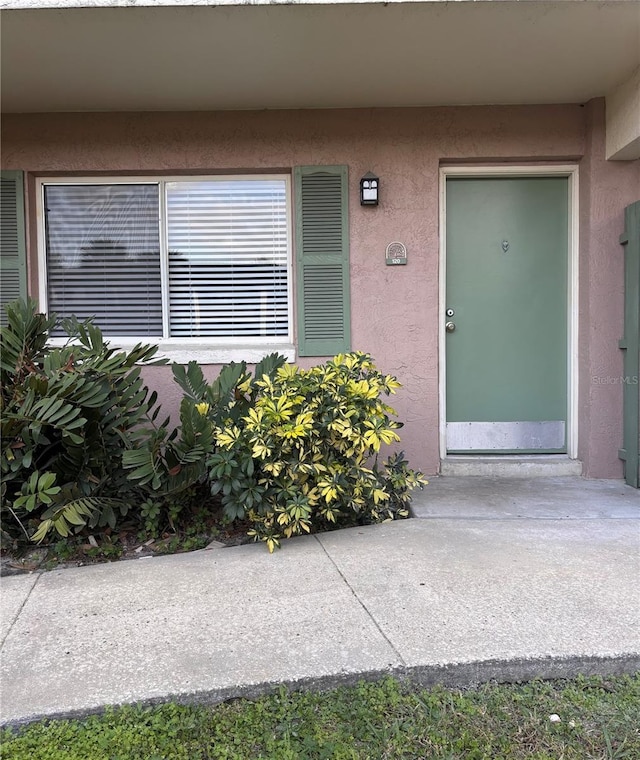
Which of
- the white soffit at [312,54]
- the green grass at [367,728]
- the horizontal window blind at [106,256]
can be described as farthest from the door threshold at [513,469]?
the white soffit at [312,54]

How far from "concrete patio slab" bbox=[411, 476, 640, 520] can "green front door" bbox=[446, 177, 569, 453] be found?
42cm

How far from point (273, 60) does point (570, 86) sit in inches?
88.8

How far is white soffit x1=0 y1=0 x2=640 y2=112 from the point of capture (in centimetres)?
324

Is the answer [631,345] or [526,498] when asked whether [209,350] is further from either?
[631,345]

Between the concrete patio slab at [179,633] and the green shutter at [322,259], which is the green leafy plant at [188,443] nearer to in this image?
the concrete patio slab at [179,633]

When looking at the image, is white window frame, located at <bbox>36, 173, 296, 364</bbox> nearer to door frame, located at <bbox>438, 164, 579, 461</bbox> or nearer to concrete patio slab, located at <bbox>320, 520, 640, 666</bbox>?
door frame, located at <bbox>438, 164, 579, 461</bbox>

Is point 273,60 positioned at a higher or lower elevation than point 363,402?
higher

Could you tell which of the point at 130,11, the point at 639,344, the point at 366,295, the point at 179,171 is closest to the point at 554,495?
the point at 639,344

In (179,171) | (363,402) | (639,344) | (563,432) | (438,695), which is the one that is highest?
(179,171)

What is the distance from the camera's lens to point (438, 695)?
6.59ft

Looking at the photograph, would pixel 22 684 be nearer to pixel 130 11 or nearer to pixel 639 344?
pixel 130 11

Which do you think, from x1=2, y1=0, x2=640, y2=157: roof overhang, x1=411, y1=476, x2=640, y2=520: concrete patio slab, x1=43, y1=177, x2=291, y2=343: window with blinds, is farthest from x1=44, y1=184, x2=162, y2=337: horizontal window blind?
x1=411, y1=476, x2=640, y2=520: concrete patio slab

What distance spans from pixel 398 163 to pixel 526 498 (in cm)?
283

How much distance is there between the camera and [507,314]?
4762 mm
